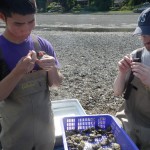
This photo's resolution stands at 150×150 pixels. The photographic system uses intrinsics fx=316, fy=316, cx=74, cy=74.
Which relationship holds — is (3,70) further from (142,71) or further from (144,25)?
(144,25)

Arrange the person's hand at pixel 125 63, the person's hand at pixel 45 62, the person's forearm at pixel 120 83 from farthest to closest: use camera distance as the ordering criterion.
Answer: the person's forearm at pixel 120 83, the person's hand at pixel 125 63, the person's hand at pixel 45 62

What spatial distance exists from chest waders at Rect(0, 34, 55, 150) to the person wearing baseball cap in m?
0.64

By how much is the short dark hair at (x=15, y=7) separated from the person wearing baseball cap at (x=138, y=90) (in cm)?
84

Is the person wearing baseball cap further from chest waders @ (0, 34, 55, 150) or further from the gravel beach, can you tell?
the gravel beach

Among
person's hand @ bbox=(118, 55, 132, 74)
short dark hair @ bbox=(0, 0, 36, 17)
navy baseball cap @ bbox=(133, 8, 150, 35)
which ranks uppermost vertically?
short dark hair @ bbox=(0, 0, 36, 17)

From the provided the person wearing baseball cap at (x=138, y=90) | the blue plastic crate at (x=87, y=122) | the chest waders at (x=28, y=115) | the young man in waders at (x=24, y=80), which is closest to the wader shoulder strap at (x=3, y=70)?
the young man in waders at (x=24, y=80)

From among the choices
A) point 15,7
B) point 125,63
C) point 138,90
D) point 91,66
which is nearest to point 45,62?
point 15,7

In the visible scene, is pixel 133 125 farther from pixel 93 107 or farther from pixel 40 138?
pixel 93 107

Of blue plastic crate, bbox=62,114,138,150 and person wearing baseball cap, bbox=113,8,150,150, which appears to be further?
blue plastic crate, bbox=62,114,138,150

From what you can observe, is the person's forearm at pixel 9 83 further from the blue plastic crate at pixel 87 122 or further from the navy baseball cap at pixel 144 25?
the navy baseball cap at pixel 144 25

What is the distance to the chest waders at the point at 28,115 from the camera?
2.31m

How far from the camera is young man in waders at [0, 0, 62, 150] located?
2.17 metres

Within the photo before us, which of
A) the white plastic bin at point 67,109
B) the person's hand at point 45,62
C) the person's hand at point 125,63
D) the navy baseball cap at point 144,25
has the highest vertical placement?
the navy baseball cap at point 144,25

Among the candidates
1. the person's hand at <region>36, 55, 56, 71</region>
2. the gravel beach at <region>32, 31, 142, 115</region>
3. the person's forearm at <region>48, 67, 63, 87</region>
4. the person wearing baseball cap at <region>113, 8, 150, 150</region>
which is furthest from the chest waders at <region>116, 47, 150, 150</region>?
A: the gravel beach at <region>32, 31, 142, 115</region>
